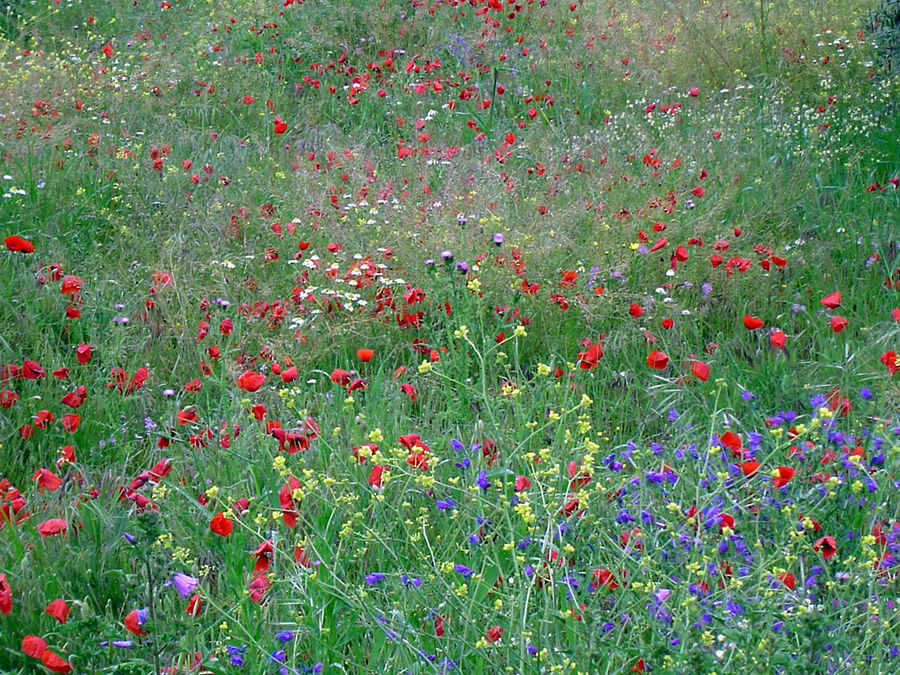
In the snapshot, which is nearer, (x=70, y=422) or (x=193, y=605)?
(x=193, y=605)

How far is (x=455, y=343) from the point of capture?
304 centimetres

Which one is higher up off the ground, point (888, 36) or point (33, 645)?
point (888, 36)

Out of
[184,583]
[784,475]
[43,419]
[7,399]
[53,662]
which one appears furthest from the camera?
[7,399]

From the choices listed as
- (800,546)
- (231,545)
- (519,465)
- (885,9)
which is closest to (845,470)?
(800,546)

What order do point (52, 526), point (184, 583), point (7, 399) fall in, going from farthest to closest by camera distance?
point (7, 399) < point (52, 526) < point (184, 583)

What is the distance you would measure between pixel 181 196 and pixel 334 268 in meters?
1.34

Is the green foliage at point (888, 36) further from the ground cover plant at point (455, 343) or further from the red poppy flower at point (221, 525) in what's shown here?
the red poppy flower at point (221, 525)

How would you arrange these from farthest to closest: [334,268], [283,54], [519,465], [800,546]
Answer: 1. [283,54]
2. [334,268]
3. [519,465]
4. [800,546]

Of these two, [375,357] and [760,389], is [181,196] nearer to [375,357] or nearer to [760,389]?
[375,357]

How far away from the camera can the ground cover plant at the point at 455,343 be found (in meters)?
1.63

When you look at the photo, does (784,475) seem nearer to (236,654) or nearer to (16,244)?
(236,654)

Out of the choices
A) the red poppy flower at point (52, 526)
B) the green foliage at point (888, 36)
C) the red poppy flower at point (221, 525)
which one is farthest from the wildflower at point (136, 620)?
the green foliage at point (888, 36)

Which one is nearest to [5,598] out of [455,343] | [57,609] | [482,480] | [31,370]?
[57,609]

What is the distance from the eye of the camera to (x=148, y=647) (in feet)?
5.11
